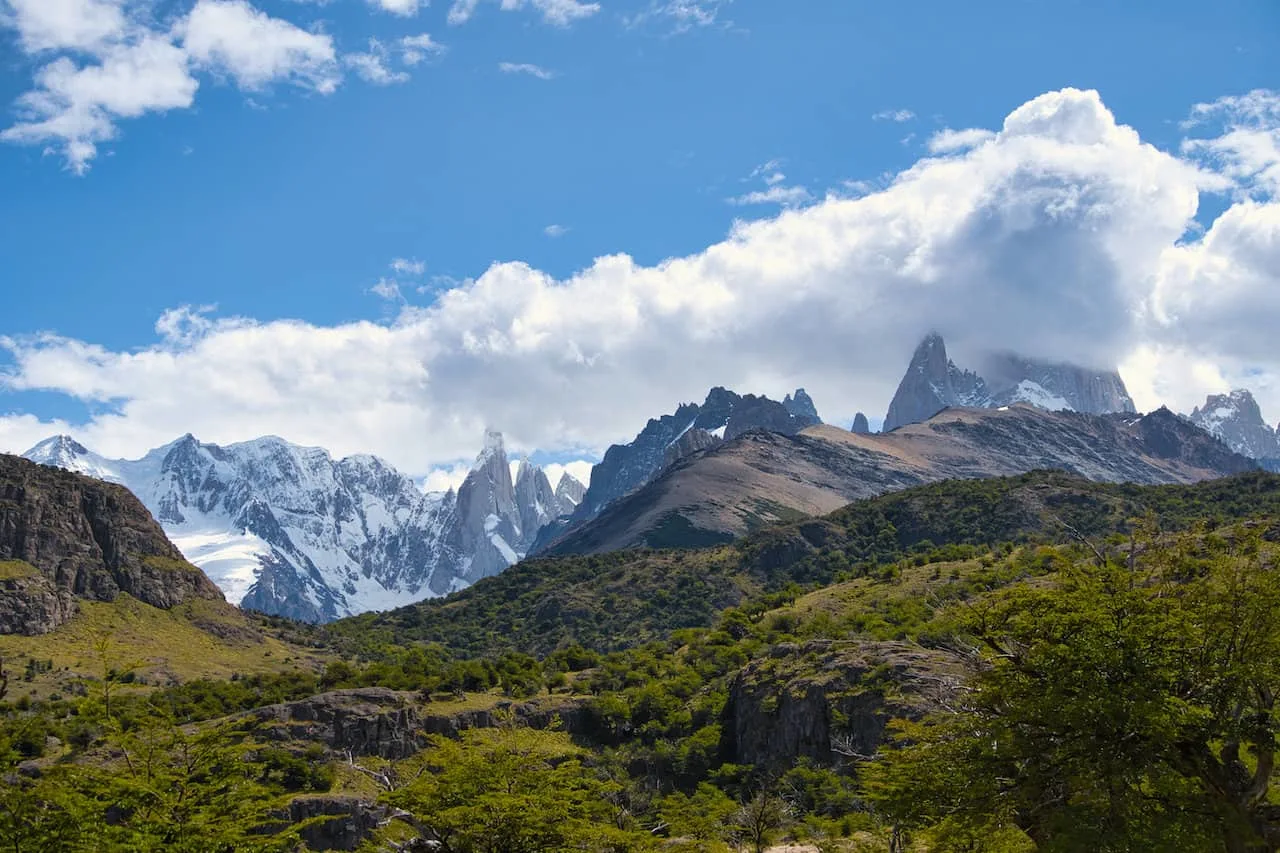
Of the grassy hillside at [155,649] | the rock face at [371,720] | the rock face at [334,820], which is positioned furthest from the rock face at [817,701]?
the grassy hillside at [155,649]

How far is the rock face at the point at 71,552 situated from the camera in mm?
145250

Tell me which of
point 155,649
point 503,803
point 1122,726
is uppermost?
point 155,649

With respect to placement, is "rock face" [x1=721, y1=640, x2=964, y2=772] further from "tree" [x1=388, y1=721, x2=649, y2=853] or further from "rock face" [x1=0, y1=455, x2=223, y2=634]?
"rock face" [x1=0, y1=455, x2=223, y2=634]

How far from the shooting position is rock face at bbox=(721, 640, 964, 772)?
2781 inches

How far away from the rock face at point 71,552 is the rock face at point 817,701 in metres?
105

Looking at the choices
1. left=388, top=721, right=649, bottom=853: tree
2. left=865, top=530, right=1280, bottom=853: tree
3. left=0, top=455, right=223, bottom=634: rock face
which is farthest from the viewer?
left=0, top=455, right=223, bottom=634: rock face

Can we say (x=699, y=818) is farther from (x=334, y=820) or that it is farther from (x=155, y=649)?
(x=155, y=649)

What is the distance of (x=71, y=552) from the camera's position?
16075 cm

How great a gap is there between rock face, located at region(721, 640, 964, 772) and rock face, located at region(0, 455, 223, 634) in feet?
345

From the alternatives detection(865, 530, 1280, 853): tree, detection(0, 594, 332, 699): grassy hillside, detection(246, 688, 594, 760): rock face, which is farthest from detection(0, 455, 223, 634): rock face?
detection(865, 530, 1280, 853): tree

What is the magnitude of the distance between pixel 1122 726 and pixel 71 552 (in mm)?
169174

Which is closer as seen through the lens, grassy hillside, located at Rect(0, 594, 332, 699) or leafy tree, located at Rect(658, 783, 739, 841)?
leafy tree, located at Rect(658, 783, 739, 841)

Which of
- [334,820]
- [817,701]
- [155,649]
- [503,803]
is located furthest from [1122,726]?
[155,649]

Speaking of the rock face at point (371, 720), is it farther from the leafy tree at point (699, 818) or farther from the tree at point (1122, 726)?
the tree at point (1122, 726)
